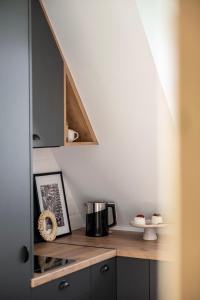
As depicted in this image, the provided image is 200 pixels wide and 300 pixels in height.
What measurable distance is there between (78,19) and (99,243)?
1208 mm

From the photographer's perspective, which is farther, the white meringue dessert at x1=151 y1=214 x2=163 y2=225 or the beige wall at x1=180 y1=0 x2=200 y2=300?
the white meringue dessert at x1=151 y1=214 x2=163 y2=225

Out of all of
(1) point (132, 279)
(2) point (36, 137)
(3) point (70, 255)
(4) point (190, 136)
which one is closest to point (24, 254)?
(3) point (70, 255)

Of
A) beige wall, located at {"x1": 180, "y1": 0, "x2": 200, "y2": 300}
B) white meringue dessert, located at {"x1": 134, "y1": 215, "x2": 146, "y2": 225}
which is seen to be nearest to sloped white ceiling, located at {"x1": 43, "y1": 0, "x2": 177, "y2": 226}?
white meringue dessert, located at {"x1": 134, "y1": 215, "x2": 146, "y2": 225}

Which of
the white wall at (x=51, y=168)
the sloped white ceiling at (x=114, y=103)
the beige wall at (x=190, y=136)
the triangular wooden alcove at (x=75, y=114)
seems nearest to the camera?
the beige wall at (x=190, y=136)

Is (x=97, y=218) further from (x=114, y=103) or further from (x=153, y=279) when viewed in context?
(x=114, y=103)

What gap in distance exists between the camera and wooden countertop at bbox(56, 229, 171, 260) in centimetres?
228

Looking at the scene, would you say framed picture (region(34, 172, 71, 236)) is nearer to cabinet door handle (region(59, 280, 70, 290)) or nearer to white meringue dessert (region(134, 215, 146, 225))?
white meringue dessert (region(134, 215, 146, 225))

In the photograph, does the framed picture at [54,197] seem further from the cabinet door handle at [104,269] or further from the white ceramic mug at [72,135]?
the cabinet door handle at [104,269]

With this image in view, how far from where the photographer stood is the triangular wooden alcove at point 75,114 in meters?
2.45

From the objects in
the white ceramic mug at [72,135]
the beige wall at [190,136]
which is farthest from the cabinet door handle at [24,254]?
the beige wall at [190,136]

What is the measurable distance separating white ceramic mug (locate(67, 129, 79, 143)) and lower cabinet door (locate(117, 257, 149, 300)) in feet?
2.30

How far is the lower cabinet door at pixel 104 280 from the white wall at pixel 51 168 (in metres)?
0.60

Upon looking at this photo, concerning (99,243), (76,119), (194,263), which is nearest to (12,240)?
(99,243)

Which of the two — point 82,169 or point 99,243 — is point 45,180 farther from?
point 99,243
